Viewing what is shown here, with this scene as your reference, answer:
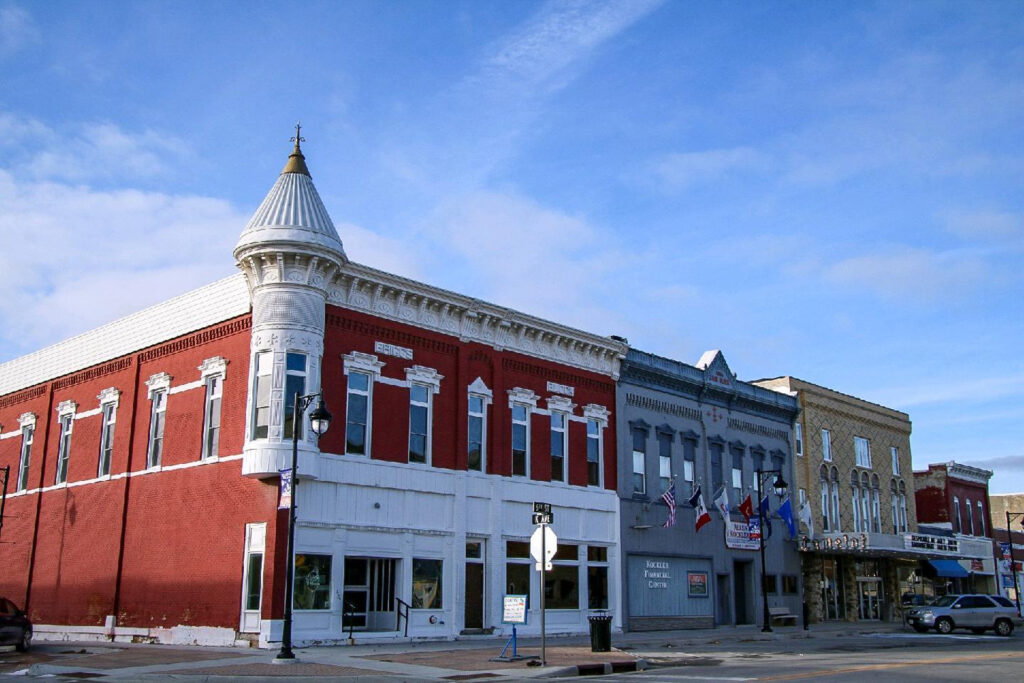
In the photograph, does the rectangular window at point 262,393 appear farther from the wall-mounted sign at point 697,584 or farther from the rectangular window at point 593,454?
the wall-mounted sign at point 697,584

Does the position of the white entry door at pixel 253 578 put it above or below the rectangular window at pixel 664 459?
below

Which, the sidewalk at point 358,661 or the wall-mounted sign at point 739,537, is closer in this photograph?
the sidewalk at point 358,661

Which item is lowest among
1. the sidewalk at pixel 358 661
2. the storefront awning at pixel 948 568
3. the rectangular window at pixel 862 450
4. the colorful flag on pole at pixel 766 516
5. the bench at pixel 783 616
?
the sidewalk at pixel 358 661

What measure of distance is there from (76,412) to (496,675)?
76.2ft

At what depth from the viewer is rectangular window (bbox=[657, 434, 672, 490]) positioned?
3872 cm

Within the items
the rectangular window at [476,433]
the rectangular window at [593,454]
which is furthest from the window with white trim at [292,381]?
the rectangular window at [593,454]

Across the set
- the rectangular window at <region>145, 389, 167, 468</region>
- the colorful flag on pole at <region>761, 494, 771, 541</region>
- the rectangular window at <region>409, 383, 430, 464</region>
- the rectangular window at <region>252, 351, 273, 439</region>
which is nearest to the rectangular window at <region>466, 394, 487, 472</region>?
the rectangular window at <region>409, 383, 430, 464</region>

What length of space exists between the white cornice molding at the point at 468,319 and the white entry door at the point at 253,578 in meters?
6.88

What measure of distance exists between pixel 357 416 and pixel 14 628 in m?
10.3

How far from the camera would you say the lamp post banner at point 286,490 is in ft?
75.4

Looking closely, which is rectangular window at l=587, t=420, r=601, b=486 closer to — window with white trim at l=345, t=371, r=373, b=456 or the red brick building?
the red brick building

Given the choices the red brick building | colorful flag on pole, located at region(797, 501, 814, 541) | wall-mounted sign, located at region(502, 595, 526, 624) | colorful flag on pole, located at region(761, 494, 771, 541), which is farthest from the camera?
colorful flag on pole, located at region(797, 501, 814, 541)

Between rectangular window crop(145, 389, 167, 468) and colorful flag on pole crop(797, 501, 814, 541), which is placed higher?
rectangular window crop(145, 389, 167, 468)

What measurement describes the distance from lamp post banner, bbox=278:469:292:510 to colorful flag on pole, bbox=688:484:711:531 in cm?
1912
